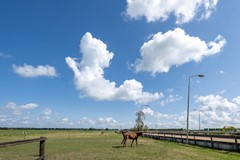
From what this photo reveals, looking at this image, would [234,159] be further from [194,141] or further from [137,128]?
[137,128]

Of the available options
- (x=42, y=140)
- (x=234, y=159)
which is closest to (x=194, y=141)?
(x=234, y=159)

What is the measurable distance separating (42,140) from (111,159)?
9.22m

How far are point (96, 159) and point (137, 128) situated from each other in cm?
8046

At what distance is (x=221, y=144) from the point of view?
28.0 metres

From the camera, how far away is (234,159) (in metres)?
18.9

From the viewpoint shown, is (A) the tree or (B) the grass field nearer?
(B) the grass field

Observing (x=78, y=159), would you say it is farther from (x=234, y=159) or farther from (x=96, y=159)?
(x=234, y=159)

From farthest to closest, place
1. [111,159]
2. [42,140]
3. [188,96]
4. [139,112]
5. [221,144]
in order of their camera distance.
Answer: [139,112] < [188,96] < [221,144] < [111,159] < [42,140]

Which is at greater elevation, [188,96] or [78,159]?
[188,96]

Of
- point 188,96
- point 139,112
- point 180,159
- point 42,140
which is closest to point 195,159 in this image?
point 180,159

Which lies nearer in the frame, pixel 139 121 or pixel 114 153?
pixel 114 153

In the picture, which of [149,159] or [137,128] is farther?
[137,128]

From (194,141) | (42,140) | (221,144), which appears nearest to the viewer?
(42,140)

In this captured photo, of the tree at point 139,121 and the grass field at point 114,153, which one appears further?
the tree at point 139,121
